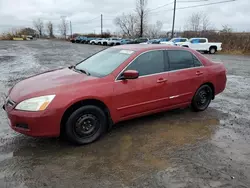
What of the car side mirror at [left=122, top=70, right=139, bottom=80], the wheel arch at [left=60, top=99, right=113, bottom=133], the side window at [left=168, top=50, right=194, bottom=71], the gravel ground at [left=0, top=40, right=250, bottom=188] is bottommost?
the gravel ground at [left=0, top=40, right=250, bottom=188]

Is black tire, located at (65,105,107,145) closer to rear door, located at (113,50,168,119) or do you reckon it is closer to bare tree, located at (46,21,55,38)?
rear door, located at (113,50,168,119)

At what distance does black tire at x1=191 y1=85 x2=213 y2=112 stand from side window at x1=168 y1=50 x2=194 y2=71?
2.23 feet

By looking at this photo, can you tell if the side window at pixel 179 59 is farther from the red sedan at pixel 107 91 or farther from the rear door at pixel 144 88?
the rear door at pixel 144 88

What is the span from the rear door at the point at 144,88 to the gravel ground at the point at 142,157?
46 centimetres

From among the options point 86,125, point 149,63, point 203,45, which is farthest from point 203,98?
point 203,45

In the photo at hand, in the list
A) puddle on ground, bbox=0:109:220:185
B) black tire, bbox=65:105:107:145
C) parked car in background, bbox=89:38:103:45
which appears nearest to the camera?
puddle on ground, bbox=0:109:220:185

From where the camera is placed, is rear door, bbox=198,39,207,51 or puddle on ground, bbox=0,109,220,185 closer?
puddle on ground, bbox=0,109,220,185

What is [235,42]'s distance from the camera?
27.7 meters

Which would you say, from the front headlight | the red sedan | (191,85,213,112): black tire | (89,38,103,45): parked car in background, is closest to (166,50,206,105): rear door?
the red sedan

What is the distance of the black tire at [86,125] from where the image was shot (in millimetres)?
3480

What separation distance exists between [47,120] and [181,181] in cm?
202

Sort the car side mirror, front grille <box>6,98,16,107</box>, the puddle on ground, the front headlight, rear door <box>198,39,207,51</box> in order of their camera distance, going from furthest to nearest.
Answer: rear door <box>198,39,207,51</box>, the car side mirror, front grille <box>6,98,16,107</box>, the front headlight, the puddle on ground

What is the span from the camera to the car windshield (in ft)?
13.3

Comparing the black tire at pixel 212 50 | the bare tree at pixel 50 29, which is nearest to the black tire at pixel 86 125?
the black tire at pixel 212 50
